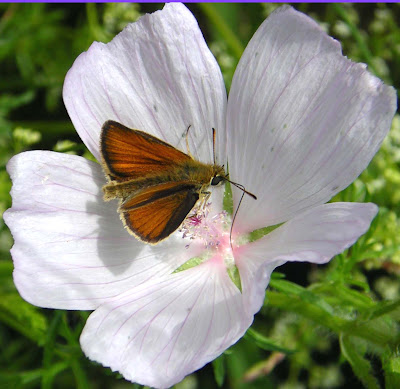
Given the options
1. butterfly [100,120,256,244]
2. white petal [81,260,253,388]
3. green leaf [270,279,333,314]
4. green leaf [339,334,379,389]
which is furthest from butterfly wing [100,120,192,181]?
green leaf [339,334,379,389]

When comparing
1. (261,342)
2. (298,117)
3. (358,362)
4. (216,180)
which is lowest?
(261,342)

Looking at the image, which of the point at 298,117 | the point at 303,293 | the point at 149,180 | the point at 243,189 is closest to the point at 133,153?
the point at 149,180

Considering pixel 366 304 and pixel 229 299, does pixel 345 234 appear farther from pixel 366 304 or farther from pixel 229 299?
pixel 366 304

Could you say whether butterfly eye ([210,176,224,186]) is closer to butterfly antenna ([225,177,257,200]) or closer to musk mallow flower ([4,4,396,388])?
butterfly antenna ([225,177,257,200])

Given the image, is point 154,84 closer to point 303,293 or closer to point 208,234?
point 208,234

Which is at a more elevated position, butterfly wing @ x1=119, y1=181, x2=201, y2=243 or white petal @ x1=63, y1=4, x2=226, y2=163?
white petal @ x1=63, y1=4, x2=226, y2=163
